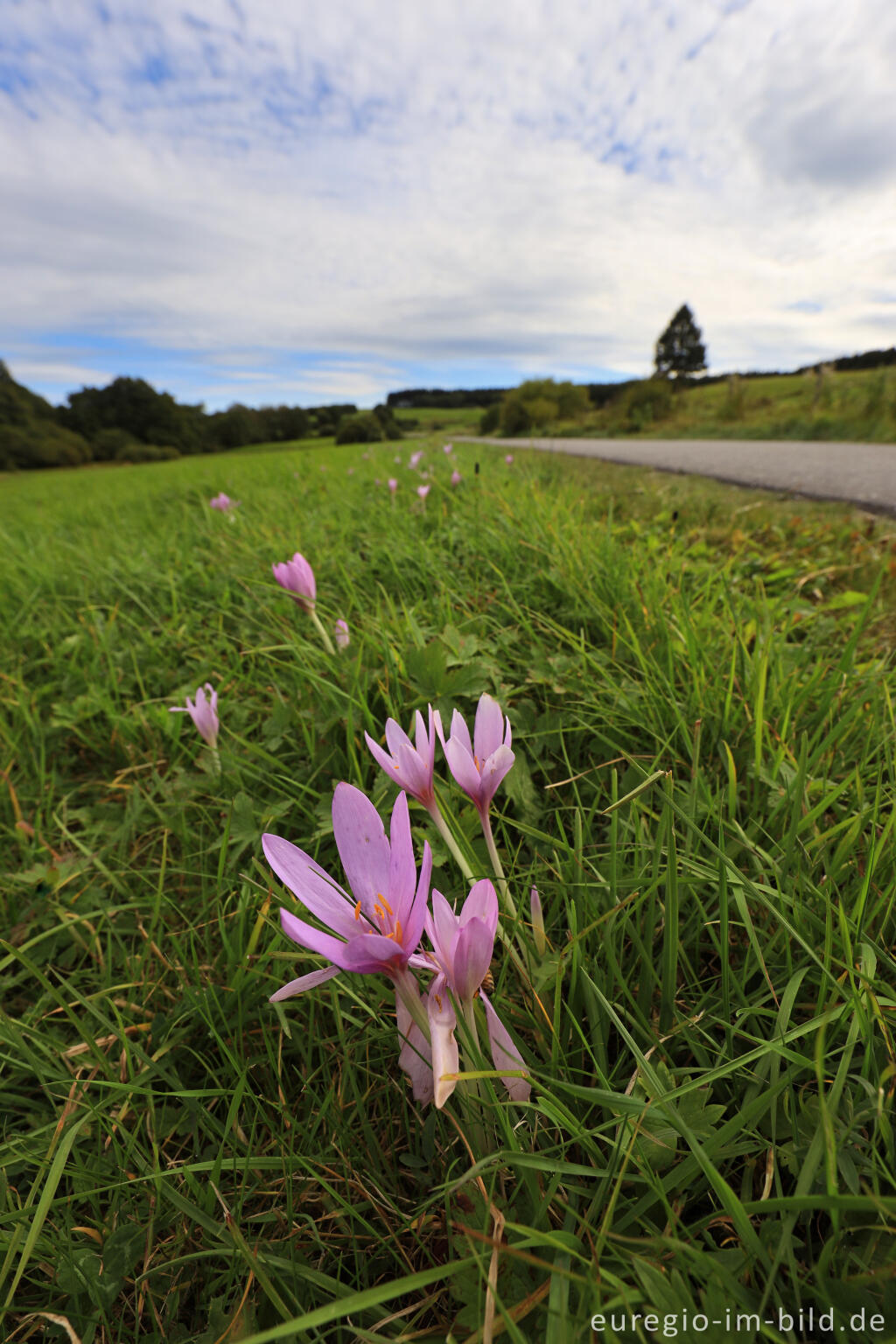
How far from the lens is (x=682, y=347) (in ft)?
204

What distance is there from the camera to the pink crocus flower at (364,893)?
671mm

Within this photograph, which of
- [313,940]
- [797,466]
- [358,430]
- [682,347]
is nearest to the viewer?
[313,940]

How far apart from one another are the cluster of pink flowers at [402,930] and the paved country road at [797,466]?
480 cm

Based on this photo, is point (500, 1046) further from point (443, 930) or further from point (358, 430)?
point (358, 430)

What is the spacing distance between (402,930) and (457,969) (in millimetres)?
82

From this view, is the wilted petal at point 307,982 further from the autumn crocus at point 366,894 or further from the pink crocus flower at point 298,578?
the pink crocus flower at point 298,578

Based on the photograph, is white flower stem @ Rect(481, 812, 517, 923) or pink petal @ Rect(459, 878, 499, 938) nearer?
pink petal @ Rect(459, 878, 499, 938)

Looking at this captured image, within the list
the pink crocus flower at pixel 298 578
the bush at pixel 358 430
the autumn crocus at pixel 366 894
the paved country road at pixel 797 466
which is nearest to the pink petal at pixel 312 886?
the autumn crocus at pixel 366 894

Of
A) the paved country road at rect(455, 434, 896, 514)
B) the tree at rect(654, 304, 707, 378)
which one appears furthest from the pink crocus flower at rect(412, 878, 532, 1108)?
the tree at rect(654, 304, 707, 378)

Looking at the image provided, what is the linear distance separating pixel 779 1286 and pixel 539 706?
4.40 ft

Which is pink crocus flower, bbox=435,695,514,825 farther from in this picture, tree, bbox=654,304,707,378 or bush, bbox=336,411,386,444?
tree, bbox=654,304,707,378

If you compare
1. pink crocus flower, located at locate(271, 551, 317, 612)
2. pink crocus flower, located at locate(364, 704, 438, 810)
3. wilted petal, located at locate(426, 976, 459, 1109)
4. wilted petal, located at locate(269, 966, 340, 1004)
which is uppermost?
pink crocus flower, located at locate(271, 551, 317, 612)

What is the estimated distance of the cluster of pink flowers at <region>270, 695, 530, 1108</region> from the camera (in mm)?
668

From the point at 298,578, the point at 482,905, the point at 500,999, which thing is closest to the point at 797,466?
the point at 298,578
